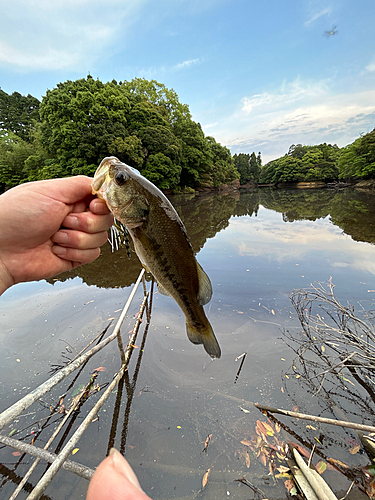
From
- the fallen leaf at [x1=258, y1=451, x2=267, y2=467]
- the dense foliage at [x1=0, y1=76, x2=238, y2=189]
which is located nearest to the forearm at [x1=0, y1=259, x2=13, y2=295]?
the fallen leaf at [x1=258, y1=451, x2=267, y2=467]

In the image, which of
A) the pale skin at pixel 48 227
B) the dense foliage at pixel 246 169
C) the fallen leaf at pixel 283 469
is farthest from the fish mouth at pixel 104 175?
the dense foliage at pixel 246 169

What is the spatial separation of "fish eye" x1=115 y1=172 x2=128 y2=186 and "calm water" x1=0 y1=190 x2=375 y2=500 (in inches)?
150

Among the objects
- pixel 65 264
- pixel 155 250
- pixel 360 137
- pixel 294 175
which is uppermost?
pixel 360 137

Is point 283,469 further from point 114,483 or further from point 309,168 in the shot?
point 309,168

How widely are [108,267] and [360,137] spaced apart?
191 ft

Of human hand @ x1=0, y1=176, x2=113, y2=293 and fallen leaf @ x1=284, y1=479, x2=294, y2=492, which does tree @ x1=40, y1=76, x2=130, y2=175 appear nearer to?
human hand @ x1=0, y1=176, x2=113, y2=293

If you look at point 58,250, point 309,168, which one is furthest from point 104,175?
point 309,168

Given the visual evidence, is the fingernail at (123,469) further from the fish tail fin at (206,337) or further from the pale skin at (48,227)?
the pale skin at (48,227)

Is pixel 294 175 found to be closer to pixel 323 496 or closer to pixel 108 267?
pixel 108 267

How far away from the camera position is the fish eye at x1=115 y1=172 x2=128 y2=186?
183 cm

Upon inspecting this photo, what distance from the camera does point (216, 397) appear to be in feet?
13.5

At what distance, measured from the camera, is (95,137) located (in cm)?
2623

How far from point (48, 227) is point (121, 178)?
1074 millimetres

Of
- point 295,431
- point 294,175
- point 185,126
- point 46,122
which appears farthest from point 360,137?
point 295,431
